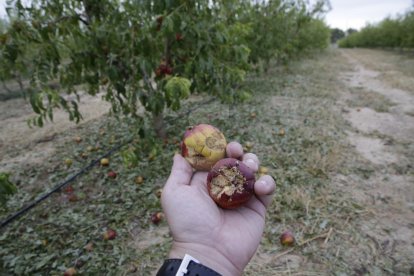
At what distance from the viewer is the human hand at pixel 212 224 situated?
1383 millimetres

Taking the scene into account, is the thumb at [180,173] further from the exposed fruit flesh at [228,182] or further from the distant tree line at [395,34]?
the distant tree line at [395,34]

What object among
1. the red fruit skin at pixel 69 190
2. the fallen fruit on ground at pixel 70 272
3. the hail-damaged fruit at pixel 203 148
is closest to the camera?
the hail-damaged fruit at pixel 203 148

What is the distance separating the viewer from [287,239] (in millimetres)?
2660

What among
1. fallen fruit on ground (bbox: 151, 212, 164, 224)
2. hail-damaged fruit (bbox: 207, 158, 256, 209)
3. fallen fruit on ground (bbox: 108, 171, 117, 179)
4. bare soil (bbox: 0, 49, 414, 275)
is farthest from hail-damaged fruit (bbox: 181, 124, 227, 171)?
fallen fruit on ground (bbox: 108, 171, 117, 179)

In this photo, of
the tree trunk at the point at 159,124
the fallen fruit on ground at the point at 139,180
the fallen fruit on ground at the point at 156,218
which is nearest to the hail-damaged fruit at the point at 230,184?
the fallen fruit on ground at the point at 156,218

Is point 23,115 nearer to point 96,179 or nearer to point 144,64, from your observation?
point 96,179

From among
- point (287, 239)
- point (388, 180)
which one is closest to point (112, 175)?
point (287, 239)

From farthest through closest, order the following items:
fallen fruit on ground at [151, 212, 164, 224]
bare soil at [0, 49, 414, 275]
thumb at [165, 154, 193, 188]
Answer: fallen fruit on ground at [151, 212, 164, 224] < bare soil at [0, 49, 414, 275] < thumb at [165, 154, 193, 188]

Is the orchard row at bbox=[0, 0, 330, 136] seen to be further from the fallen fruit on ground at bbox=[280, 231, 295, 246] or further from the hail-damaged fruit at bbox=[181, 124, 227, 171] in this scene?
the fallen fruit on ground at bbox=[280, 231, 295, 246]

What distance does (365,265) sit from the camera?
246 centimetres

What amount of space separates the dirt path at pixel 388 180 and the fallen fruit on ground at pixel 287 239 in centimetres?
77

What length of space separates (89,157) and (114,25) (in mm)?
2193

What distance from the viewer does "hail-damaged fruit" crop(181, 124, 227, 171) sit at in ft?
5.75

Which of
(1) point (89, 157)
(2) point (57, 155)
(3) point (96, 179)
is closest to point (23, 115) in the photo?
(2) point (57, 155)
